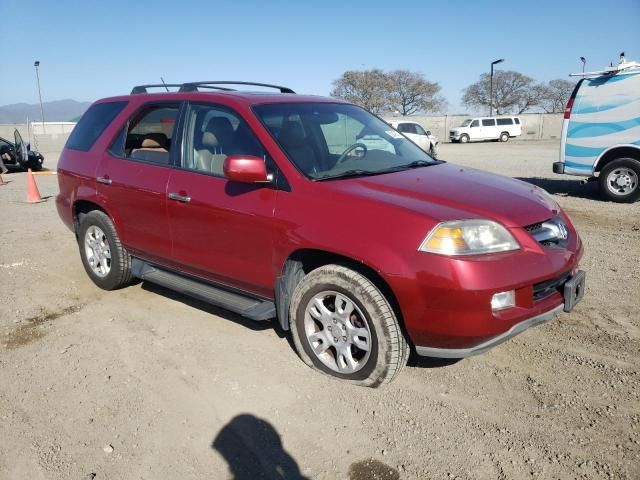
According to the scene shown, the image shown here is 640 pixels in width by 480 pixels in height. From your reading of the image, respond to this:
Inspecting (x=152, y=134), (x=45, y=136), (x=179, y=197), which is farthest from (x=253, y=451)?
(x=45, y=136)

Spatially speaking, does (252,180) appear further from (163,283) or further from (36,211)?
(36,211)

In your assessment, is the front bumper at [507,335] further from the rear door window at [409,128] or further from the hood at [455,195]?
the rear door window at [409,128]

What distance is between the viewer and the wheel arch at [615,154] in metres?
9.28

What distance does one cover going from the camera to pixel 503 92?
7131 cm

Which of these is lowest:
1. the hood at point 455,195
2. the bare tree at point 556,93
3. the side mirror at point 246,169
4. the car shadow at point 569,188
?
the car shadow at point 569,188

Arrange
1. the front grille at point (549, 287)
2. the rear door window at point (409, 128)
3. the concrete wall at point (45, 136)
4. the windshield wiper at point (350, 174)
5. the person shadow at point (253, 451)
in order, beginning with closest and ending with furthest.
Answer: the person shadow at point (253, 451), the front grille at point (549, 287), the windshield wiper at point (350, 174), the rear door window at point (409, 128), the concrete wall at point (45, 136)

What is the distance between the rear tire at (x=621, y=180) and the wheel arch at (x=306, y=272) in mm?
7977

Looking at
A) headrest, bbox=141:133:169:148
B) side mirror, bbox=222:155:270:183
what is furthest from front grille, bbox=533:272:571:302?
headrest, bbox=141:133:169:148

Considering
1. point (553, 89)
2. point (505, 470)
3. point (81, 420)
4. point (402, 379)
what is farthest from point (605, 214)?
point (553, 89)

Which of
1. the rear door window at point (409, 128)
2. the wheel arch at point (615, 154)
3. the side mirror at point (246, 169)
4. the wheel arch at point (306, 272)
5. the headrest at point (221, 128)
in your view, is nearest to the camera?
the wheel arch at point (306, 272)

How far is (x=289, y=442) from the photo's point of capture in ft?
9.14

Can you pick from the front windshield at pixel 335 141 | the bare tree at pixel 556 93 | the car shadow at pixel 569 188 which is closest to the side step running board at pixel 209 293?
the front windshield at pixel 335 141

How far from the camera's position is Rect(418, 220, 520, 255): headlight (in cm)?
284

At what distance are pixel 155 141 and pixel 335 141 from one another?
1.65m
